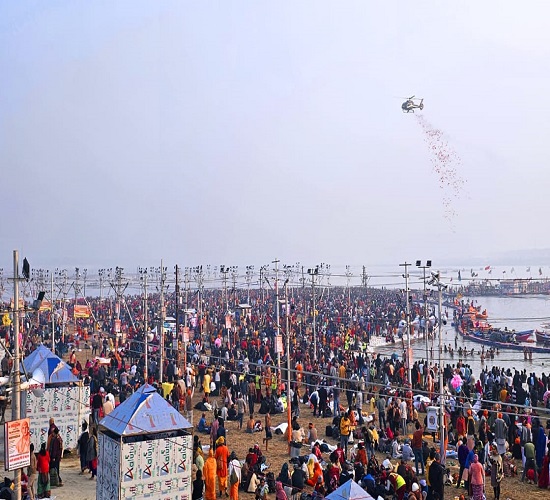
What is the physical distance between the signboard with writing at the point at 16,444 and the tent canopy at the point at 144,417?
211 centimetres

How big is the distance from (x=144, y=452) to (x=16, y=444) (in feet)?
9.49

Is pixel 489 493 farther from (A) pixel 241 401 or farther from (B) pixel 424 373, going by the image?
(B) pixel 424 373

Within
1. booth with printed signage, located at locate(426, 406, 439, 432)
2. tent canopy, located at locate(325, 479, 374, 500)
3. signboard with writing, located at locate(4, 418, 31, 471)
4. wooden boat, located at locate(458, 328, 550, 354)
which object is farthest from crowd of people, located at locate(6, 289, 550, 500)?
wooden boat, located at locate(458, 328, 550, 354)

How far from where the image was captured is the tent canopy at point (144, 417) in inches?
532

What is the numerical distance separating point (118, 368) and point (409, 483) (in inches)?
796

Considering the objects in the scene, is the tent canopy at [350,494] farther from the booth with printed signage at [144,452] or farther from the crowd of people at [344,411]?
the booth with printed signage at [144,452]

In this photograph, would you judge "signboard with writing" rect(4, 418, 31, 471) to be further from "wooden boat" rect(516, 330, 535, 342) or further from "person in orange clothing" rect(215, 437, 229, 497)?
"wooden boat" rect(516, 330, 535, 342)

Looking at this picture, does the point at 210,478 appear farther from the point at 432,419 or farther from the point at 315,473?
the point at 432,419

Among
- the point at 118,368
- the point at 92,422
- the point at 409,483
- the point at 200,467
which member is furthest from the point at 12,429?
the point at 118,368

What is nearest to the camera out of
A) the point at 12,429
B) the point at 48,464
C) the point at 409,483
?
the point at 12,429

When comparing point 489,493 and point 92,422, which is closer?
point 489,493

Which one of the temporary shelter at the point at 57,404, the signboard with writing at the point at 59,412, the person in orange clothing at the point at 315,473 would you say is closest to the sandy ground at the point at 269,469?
the signboard with writing at the point at 59,412

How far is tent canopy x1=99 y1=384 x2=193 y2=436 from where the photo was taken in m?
13.5

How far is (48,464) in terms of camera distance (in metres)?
15.8
